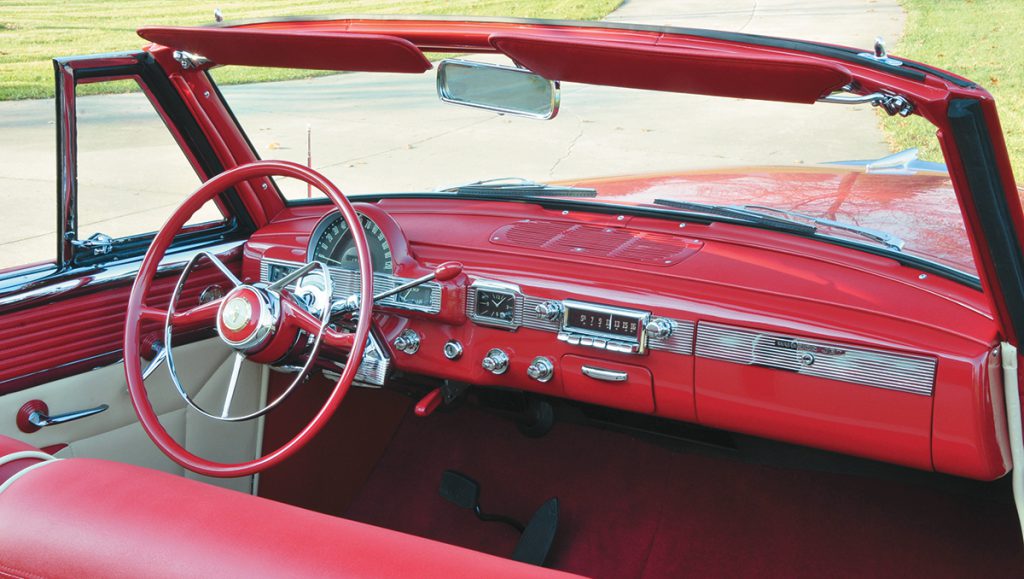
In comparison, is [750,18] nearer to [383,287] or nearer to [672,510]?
[672,510]

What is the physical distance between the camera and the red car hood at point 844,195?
7.77ft

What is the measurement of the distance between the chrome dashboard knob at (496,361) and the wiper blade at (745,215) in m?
0.63

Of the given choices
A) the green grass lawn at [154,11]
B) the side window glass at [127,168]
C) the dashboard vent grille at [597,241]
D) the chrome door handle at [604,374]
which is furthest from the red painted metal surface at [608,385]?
the green grass lawn at [154,11]

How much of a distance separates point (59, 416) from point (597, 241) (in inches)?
57.9

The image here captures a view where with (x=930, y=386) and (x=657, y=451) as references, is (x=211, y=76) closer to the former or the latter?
(x=657, y=451)

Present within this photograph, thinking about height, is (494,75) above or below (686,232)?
above

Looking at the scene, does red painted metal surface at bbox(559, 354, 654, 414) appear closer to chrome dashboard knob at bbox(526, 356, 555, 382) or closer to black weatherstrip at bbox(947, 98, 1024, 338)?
chrome dashboard knob at bbox(526, 356, 555, 382)

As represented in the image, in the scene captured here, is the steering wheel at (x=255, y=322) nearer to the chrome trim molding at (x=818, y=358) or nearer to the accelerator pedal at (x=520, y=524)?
the chrome trim molding at (x=818, y=358)

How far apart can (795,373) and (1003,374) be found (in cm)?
41

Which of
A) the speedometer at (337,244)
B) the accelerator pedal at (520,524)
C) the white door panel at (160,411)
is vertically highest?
the speedometer at (337,244)

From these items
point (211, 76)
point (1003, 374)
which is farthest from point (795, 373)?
point (211, 76)

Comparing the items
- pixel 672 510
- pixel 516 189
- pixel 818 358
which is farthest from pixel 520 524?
pixel 818 358

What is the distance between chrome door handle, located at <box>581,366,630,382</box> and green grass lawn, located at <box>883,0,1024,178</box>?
17.1 feet

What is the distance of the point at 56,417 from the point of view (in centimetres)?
245
